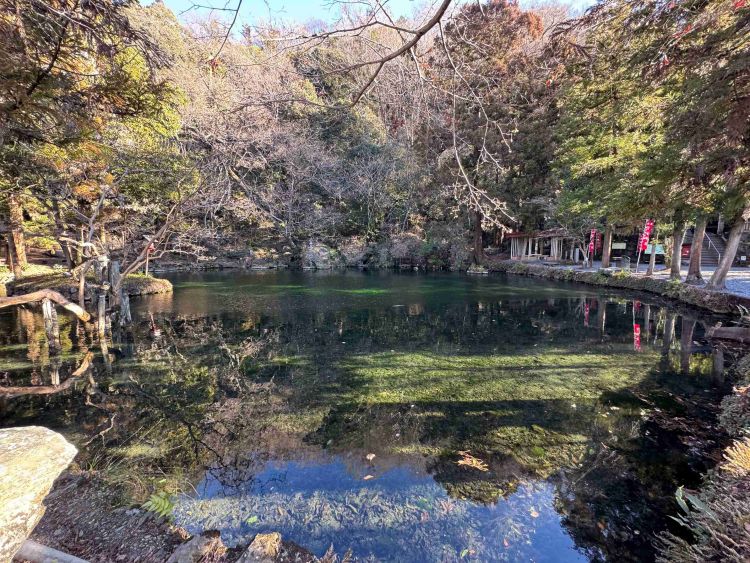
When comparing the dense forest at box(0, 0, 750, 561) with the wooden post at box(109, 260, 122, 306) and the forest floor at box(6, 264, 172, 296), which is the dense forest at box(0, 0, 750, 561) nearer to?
the wooden post at box(109, 260, 122, 306)

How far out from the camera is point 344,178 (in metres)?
27.9

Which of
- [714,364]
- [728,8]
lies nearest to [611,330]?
[714,364]

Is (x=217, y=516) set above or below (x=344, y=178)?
below

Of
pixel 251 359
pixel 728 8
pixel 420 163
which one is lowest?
pixel 251 359

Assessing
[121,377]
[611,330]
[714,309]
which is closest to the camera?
[121,377]

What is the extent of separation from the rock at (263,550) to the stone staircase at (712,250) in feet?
77.6

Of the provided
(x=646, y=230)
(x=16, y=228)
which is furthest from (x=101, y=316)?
(x=646, y=230)

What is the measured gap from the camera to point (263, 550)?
2.55 meters

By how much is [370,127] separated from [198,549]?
1148 inches

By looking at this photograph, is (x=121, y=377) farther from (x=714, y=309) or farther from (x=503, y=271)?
(x=503, y=271)

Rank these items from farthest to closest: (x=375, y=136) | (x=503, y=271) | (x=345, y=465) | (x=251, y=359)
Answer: (x=375, y=136), (x=503, y=271), (x=251, y=359), (x=345, y=465)

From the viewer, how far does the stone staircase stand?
1936 centimetres

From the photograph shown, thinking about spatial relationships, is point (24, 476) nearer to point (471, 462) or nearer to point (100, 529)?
point (100, 529)

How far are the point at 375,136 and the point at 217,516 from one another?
28.9 metres
